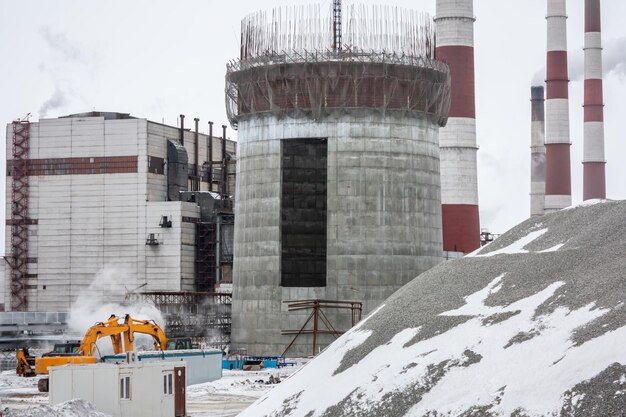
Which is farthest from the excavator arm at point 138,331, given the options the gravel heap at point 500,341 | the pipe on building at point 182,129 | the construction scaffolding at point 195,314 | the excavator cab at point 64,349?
the pipe on building at point 182,129

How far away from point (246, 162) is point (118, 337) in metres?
15.9

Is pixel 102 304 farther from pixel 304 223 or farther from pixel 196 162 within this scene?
pixel 304 223

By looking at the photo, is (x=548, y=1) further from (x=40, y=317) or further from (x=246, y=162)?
(x=40, y=317)

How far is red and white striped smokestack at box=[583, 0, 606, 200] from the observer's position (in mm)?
105250

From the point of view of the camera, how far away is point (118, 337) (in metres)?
58.0

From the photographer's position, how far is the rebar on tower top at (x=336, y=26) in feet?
231

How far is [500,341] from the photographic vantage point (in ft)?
104

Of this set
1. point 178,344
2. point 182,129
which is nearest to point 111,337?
point 178,344

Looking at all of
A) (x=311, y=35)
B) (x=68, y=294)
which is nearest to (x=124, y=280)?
(x=68, y=294)

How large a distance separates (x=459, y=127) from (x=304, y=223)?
27.1 meters

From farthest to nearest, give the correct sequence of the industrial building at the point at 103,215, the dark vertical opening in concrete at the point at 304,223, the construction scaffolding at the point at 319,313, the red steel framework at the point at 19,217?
the red steel framework at the point at 19,217 → the industrial building at the point at 103,215 → the dark vertical opening in concrete at the point at 304,223 → the construction scaffolding at the point at 319,313

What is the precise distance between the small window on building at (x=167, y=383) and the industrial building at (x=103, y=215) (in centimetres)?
4275

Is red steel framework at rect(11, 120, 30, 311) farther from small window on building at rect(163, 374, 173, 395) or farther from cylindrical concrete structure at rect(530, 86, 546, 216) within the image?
cylindrical concrete structure at rect(530, 86, 546, 216)

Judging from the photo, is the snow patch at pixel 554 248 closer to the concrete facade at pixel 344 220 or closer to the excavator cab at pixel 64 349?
the concrete facade at pixel 344 220
